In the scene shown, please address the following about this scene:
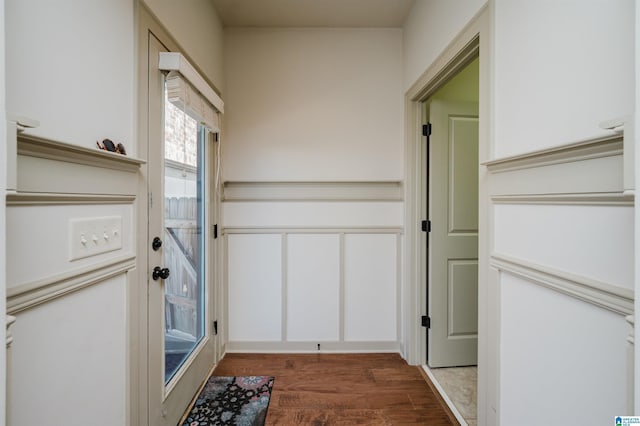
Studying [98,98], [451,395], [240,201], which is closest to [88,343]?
[98,98]

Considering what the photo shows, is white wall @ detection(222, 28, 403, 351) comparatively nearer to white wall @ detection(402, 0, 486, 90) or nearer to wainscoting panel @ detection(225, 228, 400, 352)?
wainscoting panel @ detection(225, 228, 400, 352)

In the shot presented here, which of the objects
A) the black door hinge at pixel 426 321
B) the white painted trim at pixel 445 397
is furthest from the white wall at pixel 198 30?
the white painted trim at pixel 445 397

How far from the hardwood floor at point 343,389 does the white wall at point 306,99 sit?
4.86ft

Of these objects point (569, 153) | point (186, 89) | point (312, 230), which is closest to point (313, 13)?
point (186, 89)

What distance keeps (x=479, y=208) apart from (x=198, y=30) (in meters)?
1.99

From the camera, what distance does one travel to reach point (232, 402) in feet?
5.82

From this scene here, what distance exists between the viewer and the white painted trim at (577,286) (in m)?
0.74

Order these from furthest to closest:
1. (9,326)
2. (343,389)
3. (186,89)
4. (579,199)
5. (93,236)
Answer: (343,389) < (186,89) < (93,236) < (579,199) < (9,326)

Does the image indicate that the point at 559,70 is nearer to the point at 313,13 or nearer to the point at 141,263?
the point at 141,263

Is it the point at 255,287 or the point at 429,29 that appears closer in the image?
the point at 429,29

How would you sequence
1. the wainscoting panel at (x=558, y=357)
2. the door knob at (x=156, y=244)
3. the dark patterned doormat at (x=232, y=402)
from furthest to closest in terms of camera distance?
the dark patterned doormat at (x=232, y=402)
the door knob at (x=156, y=244)
the wainscoting panel at (x=558, y=357)

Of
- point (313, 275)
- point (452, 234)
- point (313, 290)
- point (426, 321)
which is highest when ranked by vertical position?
point (452, 234)

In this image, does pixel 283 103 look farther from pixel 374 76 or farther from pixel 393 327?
pixel 393 327

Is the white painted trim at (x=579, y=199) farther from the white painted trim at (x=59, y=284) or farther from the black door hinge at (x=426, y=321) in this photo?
the white painted trim at (x=59, y=284)
